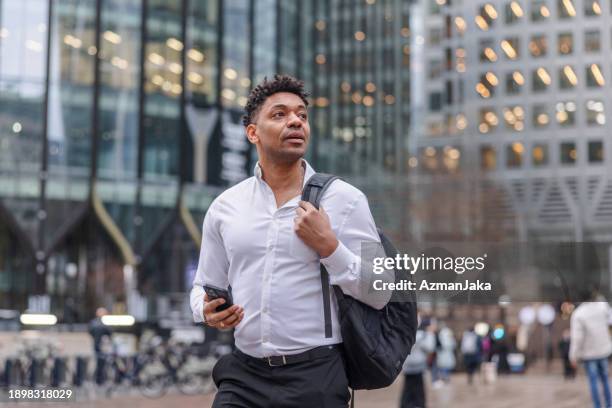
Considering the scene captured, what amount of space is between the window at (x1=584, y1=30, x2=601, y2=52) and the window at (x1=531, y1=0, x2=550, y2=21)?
416 millimetres

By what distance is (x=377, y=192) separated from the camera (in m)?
34.2

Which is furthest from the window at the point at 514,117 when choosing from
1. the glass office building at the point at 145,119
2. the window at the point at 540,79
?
the glass office building at the point at 145,119

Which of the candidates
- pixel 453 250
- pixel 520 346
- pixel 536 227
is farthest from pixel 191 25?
pixel 453 250

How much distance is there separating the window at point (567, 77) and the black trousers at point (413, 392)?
4423 mm

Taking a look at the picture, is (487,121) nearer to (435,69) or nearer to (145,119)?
(435,69)

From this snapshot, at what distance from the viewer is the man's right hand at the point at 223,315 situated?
9.93ft

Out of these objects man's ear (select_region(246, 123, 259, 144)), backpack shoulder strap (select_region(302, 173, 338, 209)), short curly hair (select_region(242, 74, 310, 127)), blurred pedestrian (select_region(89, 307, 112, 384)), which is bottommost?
blurred pedestrian (select_region(89, 307, 112, 384))

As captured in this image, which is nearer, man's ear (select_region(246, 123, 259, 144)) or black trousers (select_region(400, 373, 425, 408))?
man's ear (select_region(246, 123, 259, 144))

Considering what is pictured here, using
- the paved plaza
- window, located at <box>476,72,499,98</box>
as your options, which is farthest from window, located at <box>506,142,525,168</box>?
the paved plaza

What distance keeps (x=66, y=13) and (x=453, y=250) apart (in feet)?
120

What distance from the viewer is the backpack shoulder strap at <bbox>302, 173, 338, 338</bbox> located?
3049mm

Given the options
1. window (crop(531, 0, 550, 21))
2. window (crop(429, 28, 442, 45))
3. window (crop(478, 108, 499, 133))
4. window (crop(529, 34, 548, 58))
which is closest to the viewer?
window (crop(531, 0, 550, 21))

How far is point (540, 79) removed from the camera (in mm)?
10734

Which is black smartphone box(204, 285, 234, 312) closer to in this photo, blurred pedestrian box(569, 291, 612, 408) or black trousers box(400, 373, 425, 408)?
blurred pedestrian box(569, 291, 612, 408)
